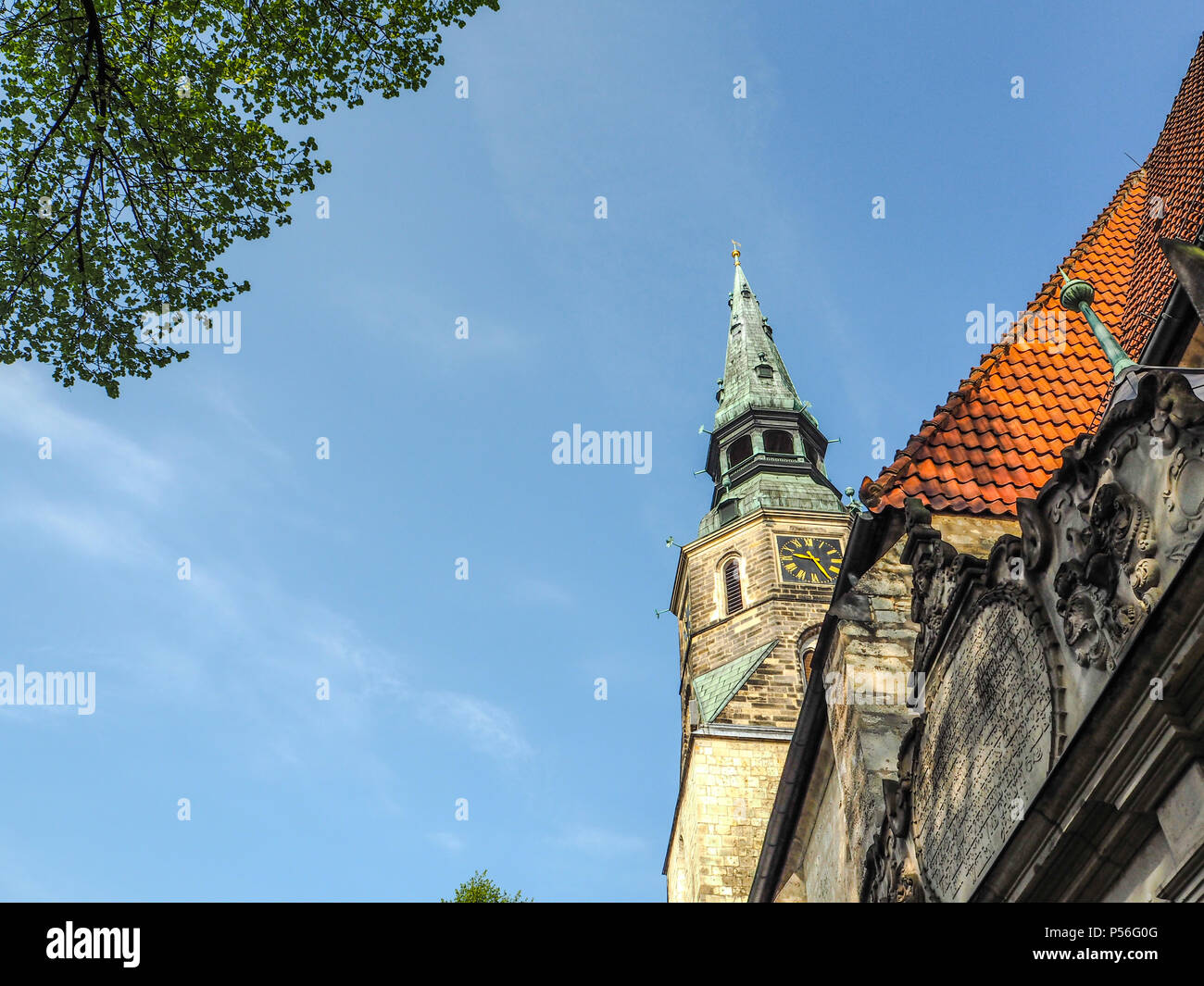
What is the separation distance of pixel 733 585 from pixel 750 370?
39.3 feet

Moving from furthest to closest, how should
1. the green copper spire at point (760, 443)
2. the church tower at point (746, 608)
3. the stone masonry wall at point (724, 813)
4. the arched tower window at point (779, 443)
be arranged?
the arched tower window at point (779, 443)
the green copper spire at point (760, 443)
the church tower at point (746, 608)
the stone masonry wall at point (724, 813)

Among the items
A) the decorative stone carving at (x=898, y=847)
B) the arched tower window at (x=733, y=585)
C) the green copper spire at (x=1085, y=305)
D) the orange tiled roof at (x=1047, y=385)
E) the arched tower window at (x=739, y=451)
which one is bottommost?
the decorative stone carving at (x=898, y=847)

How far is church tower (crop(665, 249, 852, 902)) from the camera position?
29234mm

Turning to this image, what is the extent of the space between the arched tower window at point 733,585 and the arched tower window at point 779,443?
7.27 meters

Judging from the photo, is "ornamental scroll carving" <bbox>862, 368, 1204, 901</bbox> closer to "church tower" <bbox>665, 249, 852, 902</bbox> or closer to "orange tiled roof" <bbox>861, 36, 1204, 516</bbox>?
"orange tiled roof" <bbox>861, 36, 1204, 516</bbox>

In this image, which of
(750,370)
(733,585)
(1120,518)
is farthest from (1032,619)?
(750,370)

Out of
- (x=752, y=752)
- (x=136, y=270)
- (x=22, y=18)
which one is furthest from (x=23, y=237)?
(x=752, y=752)

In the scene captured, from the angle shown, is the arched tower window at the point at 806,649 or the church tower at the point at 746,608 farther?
the arched tower window at the point at 806,649

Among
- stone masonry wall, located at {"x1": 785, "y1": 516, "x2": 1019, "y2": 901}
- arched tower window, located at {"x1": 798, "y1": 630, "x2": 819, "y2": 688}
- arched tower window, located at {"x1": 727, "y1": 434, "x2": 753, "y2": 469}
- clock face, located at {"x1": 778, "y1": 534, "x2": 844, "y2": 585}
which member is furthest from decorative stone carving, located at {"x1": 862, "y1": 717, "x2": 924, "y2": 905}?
arched tower window, located at {"x1": 727, "y1": 434, "x2": 753, "y2": 469}

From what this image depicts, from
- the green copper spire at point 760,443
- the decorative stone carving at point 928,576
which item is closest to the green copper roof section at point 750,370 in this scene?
the green copper spire at point 760,443

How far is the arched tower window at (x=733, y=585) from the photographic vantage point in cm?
3588

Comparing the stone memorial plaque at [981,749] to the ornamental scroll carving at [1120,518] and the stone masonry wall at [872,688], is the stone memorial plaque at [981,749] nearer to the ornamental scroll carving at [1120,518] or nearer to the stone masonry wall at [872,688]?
the ornamental scroll carving at [1120,518]

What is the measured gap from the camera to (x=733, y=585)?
36781 millimetres
